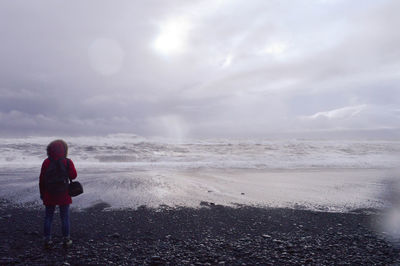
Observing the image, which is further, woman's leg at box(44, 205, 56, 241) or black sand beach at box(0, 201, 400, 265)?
woman's leg at box(44, 205, 56, 241)

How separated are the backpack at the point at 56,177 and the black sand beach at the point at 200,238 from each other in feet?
4.13

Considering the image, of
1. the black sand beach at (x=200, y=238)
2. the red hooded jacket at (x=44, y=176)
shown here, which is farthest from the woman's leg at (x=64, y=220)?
the black sand beach at (x=200, y=238)

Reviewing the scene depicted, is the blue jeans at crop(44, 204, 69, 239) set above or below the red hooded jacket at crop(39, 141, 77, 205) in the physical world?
below

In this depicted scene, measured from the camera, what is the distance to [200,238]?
255 inches

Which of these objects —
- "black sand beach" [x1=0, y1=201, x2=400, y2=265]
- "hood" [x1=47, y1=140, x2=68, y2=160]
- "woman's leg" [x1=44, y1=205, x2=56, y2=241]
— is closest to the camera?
"black sand beach" [x1=0, y1=201, x2=400, y2=265]

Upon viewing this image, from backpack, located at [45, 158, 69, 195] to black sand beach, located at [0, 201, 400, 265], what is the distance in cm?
126

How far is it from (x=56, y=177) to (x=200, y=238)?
11.6ft

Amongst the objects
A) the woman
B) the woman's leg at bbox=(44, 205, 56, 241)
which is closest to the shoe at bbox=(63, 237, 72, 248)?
the woman

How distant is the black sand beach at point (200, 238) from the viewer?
Answer: 5297mm

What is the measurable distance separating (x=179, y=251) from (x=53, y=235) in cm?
328

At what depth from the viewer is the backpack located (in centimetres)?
567

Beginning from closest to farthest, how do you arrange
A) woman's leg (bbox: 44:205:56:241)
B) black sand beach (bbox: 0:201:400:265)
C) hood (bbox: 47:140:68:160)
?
black sand beach (bbox: 0:201:400:265), hood (bbox: 47:140:68:160), woman's leg (bbox: 44:205:56:241)

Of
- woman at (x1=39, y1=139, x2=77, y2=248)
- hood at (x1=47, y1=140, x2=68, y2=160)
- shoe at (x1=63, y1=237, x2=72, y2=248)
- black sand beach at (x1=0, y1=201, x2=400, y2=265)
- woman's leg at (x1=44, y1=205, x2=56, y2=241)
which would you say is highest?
hood at (x1=47, y1=140, x2=68, y2=160)

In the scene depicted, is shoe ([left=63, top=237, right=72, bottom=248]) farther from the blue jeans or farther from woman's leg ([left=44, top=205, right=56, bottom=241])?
woman's leg ([left=44, top=205, right=56, bottom=241])
